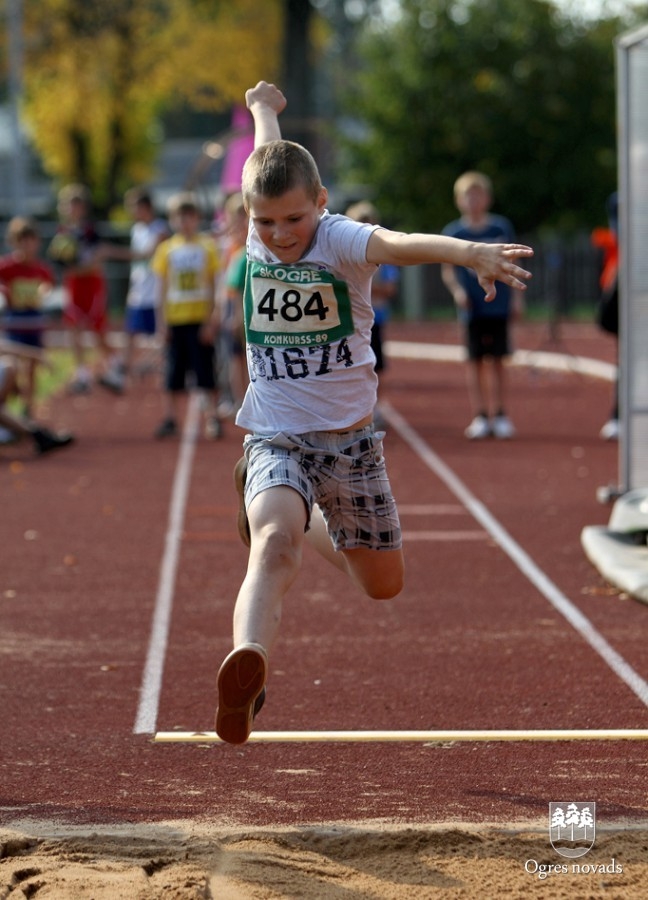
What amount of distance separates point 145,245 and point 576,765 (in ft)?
46.2

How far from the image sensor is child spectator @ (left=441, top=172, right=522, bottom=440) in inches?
543

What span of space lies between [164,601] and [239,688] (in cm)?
383

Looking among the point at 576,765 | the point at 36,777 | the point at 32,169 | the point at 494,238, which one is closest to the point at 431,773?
the point at 576,765

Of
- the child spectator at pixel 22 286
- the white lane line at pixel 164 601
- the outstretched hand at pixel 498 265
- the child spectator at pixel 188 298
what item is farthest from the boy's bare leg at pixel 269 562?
the child spectator at pixel 22 286

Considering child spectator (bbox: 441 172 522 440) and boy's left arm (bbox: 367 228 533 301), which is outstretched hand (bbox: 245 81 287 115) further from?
child spectator (bbox: 441 172 522 440)

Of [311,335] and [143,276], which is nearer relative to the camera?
[311,335]

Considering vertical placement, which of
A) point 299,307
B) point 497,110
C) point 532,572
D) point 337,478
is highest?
point 497,110

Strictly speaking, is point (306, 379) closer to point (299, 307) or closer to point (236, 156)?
point (299, 307)

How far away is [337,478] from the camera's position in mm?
5105

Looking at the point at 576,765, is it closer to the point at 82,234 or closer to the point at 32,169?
the point at 82,234

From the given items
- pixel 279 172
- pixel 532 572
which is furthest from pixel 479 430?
pixel 279 172

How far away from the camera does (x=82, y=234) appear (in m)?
19.2

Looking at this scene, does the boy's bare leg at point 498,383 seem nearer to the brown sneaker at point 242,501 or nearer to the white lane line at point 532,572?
the white lane line at point 532,572

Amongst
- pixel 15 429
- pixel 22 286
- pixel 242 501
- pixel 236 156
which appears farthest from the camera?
pixel 236 156
